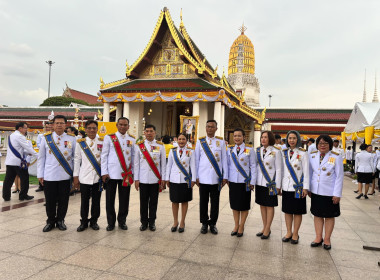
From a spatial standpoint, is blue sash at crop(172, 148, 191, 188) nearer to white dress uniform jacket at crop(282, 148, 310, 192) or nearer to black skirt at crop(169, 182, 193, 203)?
black skirt at crop(169, 182, 193, 203)

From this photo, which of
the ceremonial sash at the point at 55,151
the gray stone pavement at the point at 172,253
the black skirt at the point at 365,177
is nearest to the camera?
the gray stone pavement at the point at 172,253

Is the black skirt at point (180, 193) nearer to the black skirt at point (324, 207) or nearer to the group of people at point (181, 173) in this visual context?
the group of people at point (181, 173)

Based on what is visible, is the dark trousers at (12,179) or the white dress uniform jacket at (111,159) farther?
the dark trousers at (12,179)

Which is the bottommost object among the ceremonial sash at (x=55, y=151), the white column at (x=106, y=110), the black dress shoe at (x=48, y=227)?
the black dress shoe at (x=48, y=227)

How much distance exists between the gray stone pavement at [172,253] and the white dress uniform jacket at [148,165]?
0.88 meters

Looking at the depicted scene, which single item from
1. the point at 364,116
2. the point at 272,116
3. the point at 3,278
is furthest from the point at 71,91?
the point at 3,278

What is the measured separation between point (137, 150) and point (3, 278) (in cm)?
245

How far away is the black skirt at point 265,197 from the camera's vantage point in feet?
14.1

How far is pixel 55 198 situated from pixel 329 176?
169 inches

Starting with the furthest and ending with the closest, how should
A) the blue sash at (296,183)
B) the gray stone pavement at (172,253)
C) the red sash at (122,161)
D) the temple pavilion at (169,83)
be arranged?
the temple pavilion at (169,83), the red sash at (122,161), the blue sash at (296,183), the gray stone pavement at (172,253)

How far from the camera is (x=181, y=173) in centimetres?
458

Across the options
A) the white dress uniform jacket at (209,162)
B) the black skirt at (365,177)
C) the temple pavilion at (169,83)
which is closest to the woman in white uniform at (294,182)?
the white dress uniform jacket at (209,162)

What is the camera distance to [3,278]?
2.80 metres

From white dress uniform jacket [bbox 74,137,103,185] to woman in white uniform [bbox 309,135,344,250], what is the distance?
3433mm
